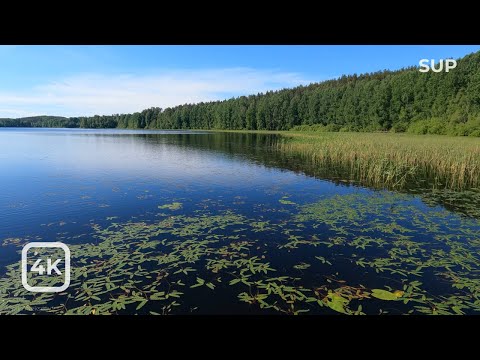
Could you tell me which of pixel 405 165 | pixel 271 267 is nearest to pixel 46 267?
pixel 271 267

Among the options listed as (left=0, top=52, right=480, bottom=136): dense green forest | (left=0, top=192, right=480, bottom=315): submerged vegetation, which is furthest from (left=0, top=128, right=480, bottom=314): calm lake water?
(left=0, top=52, right=480, bottom=136): dense green forest

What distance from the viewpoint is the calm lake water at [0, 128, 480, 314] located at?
17.0 feet

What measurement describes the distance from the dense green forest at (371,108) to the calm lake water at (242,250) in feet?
130

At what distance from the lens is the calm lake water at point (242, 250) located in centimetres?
519

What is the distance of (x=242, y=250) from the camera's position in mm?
7230

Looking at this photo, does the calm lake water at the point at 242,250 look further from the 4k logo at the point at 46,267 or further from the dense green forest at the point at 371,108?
the dense green forest at the point at 371,108

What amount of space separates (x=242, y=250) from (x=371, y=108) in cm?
7330

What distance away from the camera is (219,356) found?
2191 millimetres

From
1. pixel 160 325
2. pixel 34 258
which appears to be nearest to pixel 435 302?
pixel 160 325

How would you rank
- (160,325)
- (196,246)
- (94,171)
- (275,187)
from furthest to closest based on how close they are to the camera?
(94,171), (275,187), (196,246), (160,325)
